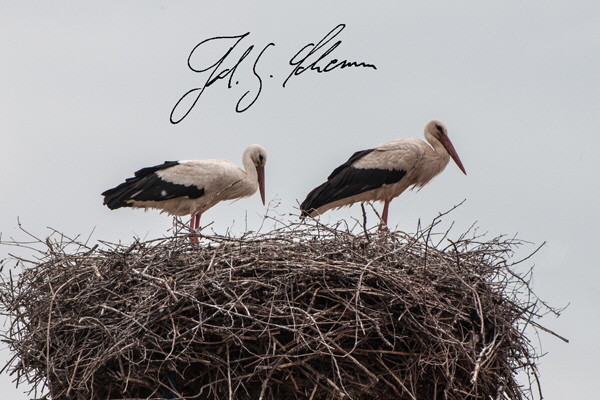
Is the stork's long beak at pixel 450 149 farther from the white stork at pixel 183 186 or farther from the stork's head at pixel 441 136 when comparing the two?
the white stork at pixel 183 186

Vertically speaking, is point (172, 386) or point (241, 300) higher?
point (241, 300)

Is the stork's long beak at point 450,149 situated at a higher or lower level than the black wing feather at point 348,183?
higher

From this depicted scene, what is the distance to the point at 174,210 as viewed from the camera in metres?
9.14

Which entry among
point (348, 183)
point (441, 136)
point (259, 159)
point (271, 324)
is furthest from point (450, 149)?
point (271, 324)

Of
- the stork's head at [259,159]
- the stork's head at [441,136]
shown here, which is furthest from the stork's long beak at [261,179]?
the stork's head at [441,136]

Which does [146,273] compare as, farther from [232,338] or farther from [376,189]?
[376,189]

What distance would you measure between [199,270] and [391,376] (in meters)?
1.23

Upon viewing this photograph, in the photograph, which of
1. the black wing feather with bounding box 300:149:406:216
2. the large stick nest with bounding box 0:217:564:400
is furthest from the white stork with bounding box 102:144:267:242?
the large stick nest with bounding box 0:217:564:400

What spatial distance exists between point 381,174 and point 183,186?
5.96ft

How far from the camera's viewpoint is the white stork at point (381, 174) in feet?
28.7

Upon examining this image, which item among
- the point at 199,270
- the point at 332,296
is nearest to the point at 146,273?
the point at 199,270

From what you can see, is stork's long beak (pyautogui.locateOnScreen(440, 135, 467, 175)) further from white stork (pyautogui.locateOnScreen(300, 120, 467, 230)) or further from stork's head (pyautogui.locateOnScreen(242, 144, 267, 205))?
stork's head (pyautogui.locateOnScreen(242, 144, 267, 205))

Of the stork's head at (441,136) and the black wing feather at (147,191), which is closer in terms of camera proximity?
the black wing feather at (147,191)

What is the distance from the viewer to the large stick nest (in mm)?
5102
